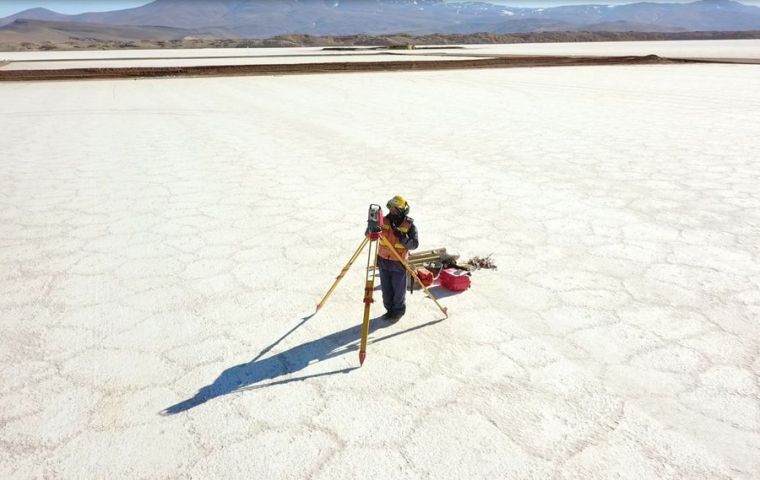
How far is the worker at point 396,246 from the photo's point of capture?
10.9 feet

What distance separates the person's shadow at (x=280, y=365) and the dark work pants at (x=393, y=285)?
0.14 metres

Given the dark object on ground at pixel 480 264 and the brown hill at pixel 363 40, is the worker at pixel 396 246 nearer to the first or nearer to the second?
the dark object on ground at pixel 480 264

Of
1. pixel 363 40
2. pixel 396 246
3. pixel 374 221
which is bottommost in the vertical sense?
pixel 396 246

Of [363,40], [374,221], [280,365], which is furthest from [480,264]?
[363,40]

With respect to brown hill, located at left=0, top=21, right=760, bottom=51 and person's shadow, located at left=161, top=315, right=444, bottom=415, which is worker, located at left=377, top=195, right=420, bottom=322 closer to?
person's shadow, located at left=161, top=315, right=444, bottom=415

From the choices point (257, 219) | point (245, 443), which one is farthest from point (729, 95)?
point (245, 443)

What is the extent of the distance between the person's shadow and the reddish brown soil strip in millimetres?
21422

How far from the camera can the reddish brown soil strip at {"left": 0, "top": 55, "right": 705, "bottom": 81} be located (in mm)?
21734

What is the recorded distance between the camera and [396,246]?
11.1 feet

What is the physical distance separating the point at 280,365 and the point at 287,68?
2335cm

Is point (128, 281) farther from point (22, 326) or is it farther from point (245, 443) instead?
point (245, 443)

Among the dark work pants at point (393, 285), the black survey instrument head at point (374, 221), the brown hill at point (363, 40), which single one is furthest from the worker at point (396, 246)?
the brown hill at point (363, 40)

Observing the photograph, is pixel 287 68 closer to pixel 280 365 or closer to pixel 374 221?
pixel 374 221

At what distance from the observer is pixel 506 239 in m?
5.02
